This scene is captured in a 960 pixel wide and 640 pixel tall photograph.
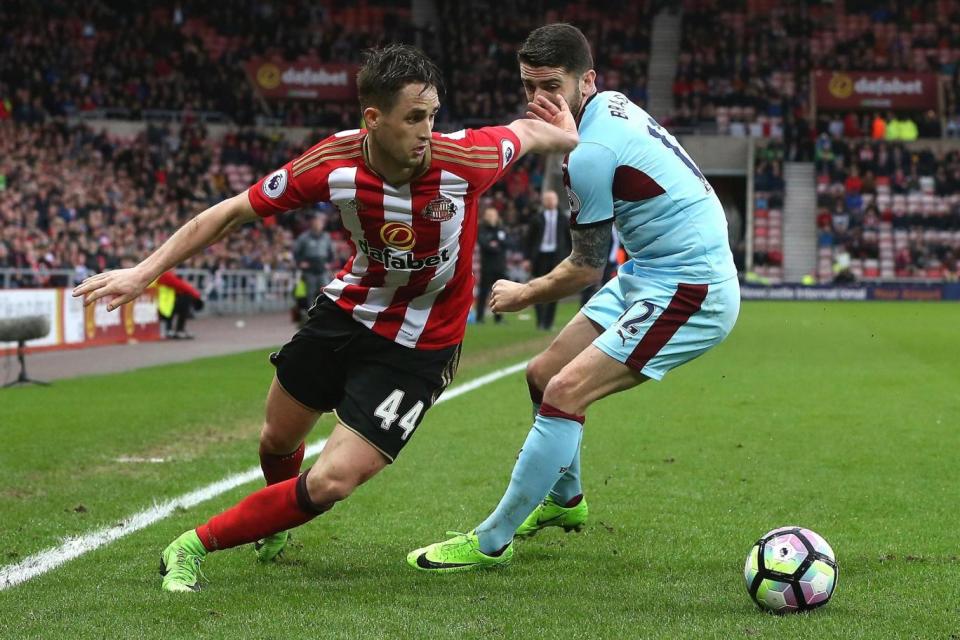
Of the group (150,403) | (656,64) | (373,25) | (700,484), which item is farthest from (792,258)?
(700,484)

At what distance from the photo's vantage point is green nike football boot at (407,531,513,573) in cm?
516

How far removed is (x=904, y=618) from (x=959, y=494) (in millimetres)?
2691

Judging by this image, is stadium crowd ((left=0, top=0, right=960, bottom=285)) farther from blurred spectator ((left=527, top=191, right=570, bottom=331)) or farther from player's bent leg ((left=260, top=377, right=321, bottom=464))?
player's bent leg ((left=260, top=377, right=321, bottom=464))

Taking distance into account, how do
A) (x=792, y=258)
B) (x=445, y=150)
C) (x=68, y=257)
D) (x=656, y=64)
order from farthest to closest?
(x=656, y=64)
(x=792, y=258)
(x=68, y=257)
(x=445, y=150)

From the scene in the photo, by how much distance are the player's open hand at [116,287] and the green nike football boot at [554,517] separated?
2221 millimetres

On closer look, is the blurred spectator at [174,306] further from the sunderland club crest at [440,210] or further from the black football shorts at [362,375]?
the sunderland club crest at [440,210]

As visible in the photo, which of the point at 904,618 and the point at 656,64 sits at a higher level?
the point at 656,64

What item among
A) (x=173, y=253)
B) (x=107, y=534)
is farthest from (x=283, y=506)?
(x=107, y=534)

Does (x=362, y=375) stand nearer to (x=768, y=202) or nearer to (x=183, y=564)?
(x=183, y=564)

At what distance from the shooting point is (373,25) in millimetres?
48812

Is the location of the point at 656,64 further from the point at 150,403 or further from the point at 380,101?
the point at 380,101

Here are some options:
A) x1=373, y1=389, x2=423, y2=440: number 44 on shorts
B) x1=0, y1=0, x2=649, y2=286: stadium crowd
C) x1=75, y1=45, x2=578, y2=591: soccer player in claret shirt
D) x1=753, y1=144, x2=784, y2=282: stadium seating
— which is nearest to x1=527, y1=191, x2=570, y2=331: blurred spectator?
x1=0, y1=0, x2=649, y2=286: stadium crowd

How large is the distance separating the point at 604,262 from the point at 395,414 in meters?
1.07

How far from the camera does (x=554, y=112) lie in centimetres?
508
